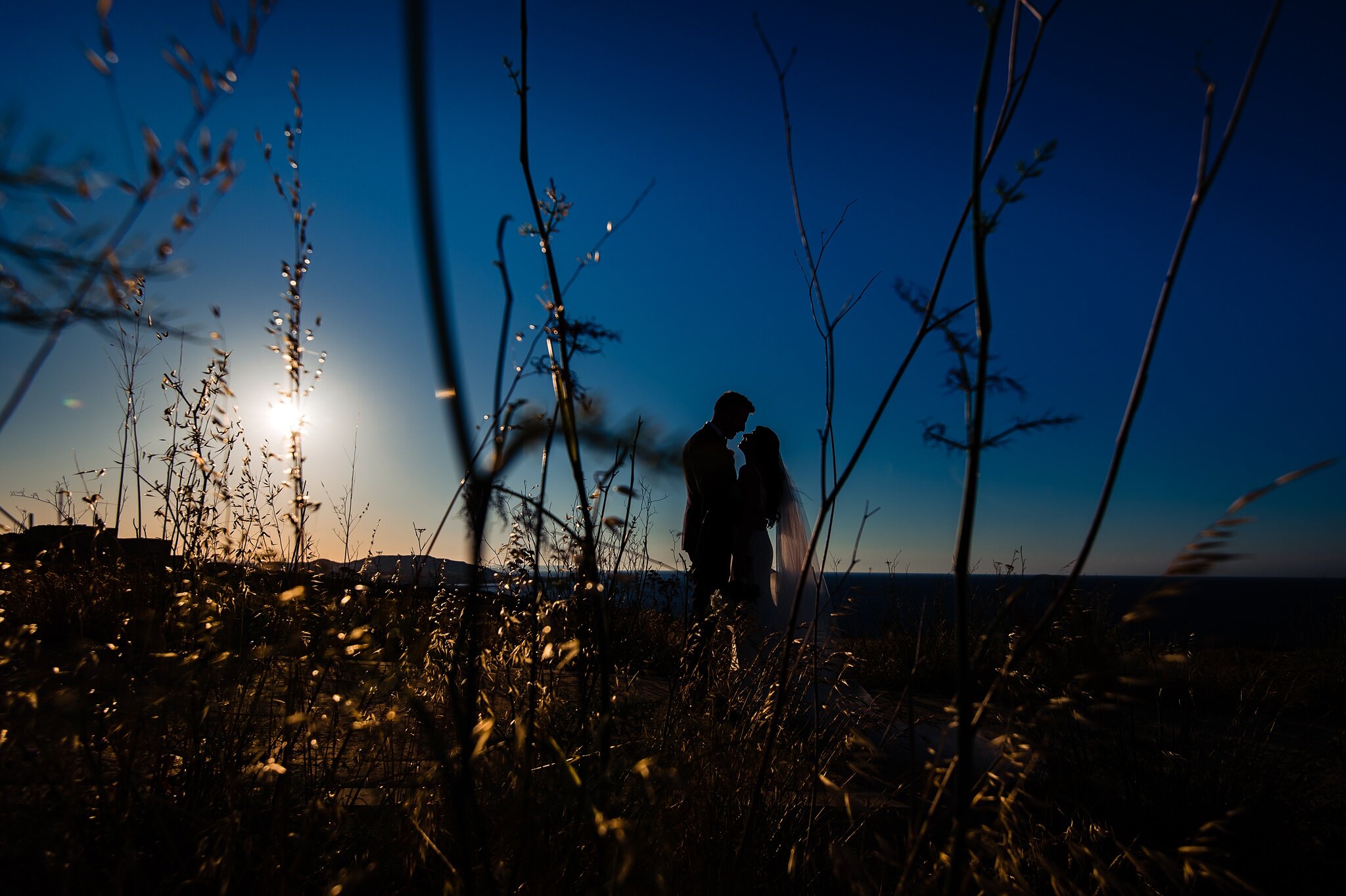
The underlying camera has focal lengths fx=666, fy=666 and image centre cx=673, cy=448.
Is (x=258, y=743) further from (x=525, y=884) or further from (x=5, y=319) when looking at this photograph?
(x=5, y=319)

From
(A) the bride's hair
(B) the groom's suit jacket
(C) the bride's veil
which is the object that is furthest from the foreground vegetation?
(A) the bride's hair

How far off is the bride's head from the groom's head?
0.30 meters

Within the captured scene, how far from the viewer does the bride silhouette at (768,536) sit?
4695mm

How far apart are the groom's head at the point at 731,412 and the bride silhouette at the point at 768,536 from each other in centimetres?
31

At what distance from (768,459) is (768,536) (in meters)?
0.60

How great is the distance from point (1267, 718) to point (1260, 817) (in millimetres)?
3166

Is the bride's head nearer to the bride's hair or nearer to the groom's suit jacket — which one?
the bride's hair

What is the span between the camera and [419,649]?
45.3 inches

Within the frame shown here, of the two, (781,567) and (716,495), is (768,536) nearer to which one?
(781,567)

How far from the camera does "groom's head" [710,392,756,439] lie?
4656 mm

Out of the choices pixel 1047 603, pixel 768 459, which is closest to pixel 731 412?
pixel 768 459

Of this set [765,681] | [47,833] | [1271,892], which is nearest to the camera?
[47,833]

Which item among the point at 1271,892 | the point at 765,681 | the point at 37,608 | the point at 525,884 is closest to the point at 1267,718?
the point at 1271,892

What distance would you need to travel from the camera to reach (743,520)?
4.72 metres
